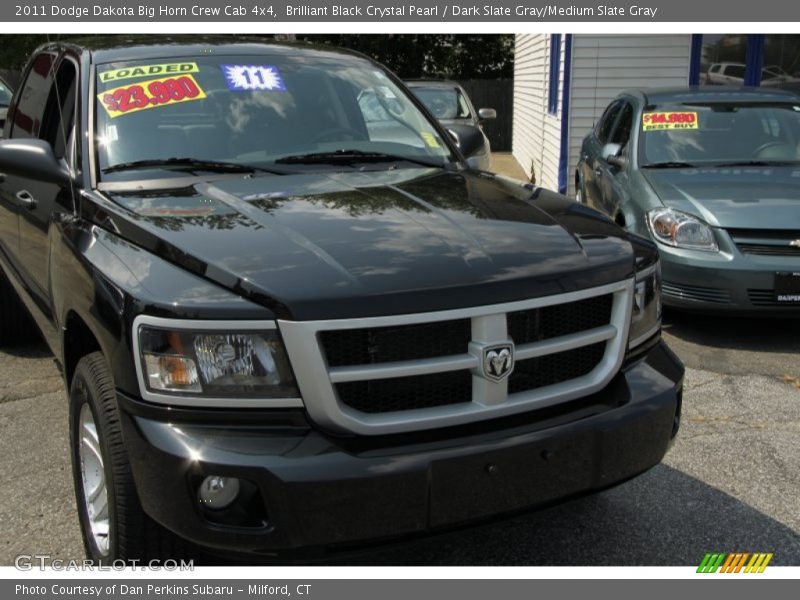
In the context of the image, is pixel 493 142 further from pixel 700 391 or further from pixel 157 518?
pixel 157 518

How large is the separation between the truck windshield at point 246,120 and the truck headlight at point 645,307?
1240mm

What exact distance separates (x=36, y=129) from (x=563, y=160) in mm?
7853

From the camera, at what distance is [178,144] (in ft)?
11.1

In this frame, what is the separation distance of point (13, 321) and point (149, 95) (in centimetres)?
264

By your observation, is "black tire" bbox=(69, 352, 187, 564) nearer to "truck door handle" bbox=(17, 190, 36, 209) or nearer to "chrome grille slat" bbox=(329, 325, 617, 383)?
"chrome grille slat" bbox=(329, 325, 617, 383)

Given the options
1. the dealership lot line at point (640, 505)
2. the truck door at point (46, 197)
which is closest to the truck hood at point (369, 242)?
the truck door at point (46, 197)

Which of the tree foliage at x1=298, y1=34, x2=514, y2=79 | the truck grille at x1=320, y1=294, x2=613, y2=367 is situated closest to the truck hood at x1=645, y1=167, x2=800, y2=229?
the truck grille at x1=320, y1=294, x2=613, y2=367

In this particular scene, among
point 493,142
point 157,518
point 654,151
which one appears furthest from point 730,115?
point 493,142

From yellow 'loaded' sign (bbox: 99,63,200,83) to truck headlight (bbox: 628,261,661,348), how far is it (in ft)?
6.95

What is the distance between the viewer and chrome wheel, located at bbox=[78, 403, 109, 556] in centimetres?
265

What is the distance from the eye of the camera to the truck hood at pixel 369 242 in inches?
88.6

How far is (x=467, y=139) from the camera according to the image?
439 centimetres

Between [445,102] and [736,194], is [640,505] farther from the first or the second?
[445,102]

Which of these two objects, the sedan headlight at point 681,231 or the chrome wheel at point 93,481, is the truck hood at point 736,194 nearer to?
the sedan headlight at point 681,231
